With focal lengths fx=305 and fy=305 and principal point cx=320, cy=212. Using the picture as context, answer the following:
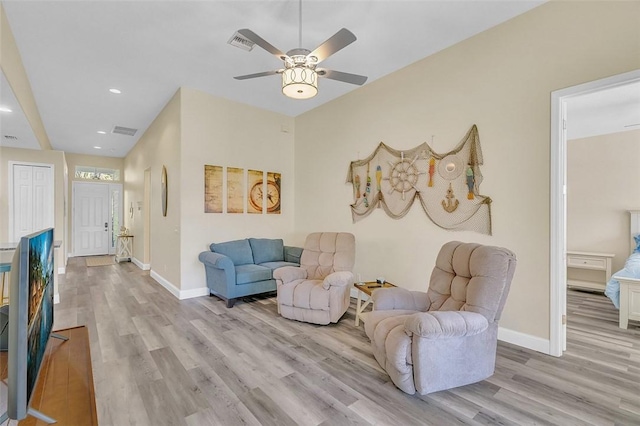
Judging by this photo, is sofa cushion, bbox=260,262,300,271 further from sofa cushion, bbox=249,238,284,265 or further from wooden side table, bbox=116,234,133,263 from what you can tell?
wooden side table, bbox=116,234,133,263

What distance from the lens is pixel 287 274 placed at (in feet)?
12.3

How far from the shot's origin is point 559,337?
2725mm

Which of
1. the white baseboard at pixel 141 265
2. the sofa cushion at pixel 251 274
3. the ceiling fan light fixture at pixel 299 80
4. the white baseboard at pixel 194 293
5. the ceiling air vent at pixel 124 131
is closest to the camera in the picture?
the ceiling fan light fixture at pixel 299 80

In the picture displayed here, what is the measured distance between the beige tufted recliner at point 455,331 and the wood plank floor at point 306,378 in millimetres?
147

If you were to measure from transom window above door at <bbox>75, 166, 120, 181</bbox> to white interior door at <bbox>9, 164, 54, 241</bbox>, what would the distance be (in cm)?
319

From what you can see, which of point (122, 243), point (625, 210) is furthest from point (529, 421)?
point (122, 243)

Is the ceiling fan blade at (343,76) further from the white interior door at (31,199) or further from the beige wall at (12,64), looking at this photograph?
the white interior door at (31,199)

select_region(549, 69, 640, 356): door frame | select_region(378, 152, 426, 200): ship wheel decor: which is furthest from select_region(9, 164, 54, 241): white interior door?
select_region(549, 69, 640, 356): door frame

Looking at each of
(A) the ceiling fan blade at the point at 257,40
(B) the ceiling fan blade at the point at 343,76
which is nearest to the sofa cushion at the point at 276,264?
(B) the ceiling fan blade at the point at 343,76

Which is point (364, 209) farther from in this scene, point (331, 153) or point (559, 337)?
point (559, 337)

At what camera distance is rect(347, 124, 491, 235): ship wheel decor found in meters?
3.25

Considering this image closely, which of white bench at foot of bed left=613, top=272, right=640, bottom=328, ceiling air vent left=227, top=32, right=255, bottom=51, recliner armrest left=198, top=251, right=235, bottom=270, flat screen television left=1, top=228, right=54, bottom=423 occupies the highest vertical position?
ceiling air vent left=227, top=32, right=255, bottom=51

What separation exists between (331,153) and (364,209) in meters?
1.19

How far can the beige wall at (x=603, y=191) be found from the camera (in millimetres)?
4867
